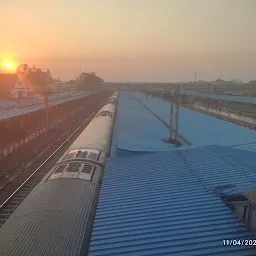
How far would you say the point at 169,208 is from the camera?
6.48m

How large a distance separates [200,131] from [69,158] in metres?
9.91

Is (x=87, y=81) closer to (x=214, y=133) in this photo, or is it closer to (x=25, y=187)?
(x=214, y=133)

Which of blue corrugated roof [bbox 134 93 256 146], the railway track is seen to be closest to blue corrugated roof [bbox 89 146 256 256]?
the railway track

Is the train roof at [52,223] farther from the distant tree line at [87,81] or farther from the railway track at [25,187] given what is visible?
the distant tree line at [87,81]

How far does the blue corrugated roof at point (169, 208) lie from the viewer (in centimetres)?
506

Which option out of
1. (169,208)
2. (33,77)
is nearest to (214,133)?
(169,208)

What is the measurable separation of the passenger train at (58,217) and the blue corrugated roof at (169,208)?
26 cm

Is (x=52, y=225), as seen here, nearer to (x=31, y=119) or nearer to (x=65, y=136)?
(x=65, y=136)

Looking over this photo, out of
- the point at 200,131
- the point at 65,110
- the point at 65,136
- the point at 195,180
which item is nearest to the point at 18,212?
the point at 195,180

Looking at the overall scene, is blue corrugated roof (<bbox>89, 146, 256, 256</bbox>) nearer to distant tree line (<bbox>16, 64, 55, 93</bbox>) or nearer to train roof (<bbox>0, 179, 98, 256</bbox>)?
train roof (<bbox>0, 179, 98, 256</bbox>)

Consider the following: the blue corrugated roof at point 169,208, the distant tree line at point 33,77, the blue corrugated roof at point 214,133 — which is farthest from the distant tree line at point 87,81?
the blue corrugated roof at point 169,208

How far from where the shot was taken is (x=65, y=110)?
1829 inches

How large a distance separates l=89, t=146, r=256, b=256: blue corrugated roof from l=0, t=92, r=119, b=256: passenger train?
26 centimetres

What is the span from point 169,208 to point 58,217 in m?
2.34
